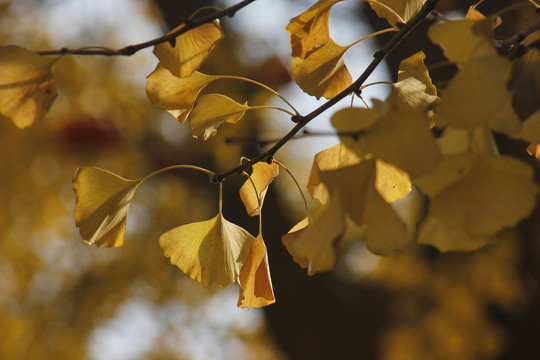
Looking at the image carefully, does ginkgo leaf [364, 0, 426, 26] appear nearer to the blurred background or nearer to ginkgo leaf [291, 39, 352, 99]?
ginkgo leaf [291, 39, 352, 99]

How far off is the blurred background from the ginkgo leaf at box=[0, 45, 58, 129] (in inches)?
48.1

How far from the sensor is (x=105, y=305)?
2.05 meters

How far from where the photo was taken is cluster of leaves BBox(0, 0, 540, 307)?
167 millimetres

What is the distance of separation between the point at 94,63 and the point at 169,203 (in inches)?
24.2

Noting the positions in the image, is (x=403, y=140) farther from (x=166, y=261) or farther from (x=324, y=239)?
(x=166, y=261)

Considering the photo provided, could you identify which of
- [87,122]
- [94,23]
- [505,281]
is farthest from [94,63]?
[505,281]

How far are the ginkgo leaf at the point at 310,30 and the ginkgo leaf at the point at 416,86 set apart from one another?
5cm

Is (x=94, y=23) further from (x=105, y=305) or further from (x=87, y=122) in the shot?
(x=105, y=305)

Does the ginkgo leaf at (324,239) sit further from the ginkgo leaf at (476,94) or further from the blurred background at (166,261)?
the blurred background at (166,261)

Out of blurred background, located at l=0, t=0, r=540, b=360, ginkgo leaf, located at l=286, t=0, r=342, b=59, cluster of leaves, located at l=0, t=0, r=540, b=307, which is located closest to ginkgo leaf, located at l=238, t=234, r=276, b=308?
cluster of leaves, located at l=0, t=0, r=540, b=307

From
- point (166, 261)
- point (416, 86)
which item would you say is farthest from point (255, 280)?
point (166, 261)

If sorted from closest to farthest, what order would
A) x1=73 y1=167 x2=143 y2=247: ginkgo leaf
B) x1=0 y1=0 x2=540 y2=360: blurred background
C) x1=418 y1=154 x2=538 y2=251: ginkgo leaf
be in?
x1=418 y1=154 x2=538 y2=251: ginkgo leaf < x1=73 y1=167 x2=143 y2=247: ginkgo leaf < x1=0 y1=0 x2=540 y2=360: blurred background

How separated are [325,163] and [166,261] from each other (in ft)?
6.26

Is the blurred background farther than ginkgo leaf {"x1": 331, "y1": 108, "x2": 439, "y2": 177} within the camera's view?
Yes
